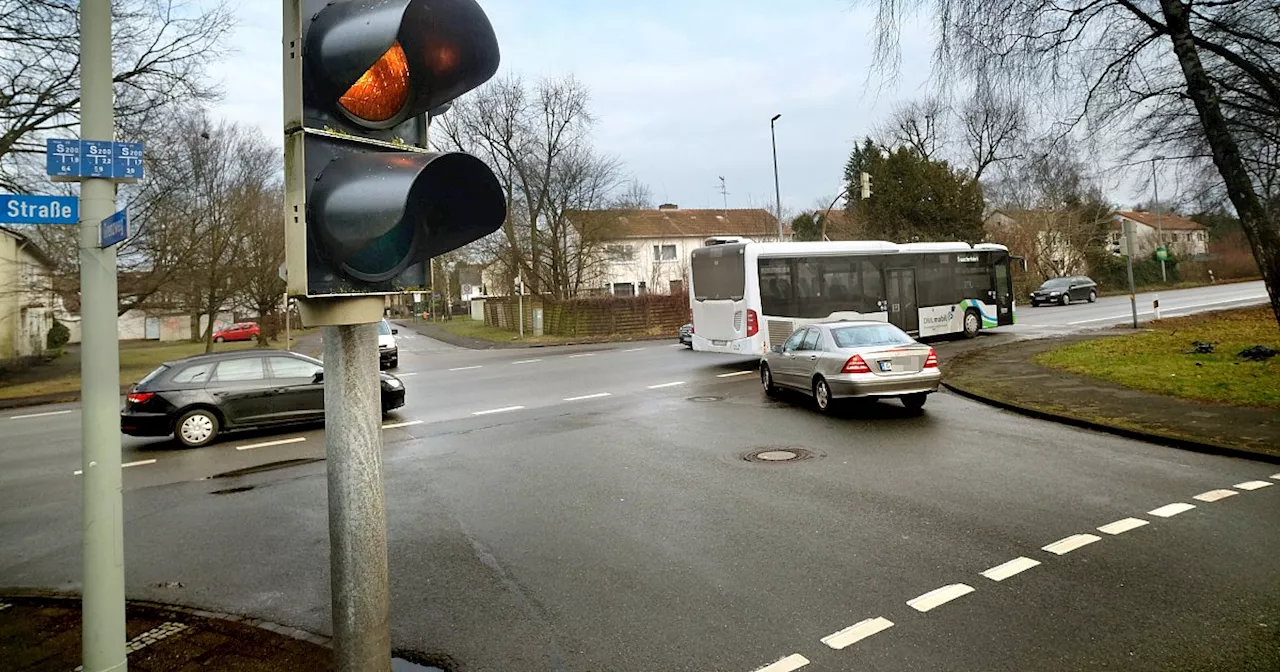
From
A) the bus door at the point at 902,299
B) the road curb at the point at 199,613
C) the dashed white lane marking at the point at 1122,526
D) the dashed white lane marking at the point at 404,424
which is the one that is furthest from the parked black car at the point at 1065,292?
the road curb at the point at 199,613

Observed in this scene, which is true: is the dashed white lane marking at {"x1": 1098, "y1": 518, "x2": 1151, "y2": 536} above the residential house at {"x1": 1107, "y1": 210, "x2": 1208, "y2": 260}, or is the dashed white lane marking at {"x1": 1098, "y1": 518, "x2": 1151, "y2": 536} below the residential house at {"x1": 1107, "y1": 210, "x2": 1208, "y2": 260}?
below

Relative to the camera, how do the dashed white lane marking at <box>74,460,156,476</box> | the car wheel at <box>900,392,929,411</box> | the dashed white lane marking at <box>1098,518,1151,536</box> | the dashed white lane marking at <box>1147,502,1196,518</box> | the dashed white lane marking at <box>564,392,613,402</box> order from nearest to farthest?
the dashed white lane marking at <box>1098,518,1151,536</box> < the dashed white lane marking at <box>1147,502,1196,518</box> < the dashed white lane marking at <box>74,460,156,476</box> < the car wheel at <box>900,392,929,411</box> < the dashed white lane marking at <box>564,392,613,402</box>

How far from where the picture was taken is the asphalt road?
4.00 meters

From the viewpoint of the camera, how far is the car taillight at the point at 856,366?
37.3 feet

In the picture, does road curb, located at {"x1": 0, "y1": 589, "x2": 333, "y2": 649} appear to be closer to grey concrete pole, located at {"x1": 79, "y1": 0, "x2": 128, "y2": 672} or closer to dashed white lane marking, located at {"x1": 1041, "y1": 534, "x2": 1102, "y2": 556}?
grey concrete pole, located at {"x1": 79, "y1": 0, "x2": 128, "y2": 672}

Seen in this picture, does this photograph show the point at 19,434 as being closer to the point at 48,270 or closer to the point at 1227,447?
the point at 48,270

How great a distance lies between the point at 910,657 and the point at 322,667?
120 inches

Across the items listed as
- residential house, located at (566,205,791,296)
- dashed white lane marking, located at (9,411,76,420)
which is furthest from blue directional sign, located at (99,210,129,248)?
residential house, located at (566,205,791,296)

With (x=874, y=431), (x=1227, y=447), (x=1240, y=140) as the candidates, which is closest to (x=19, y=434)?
(x=874, y=431)

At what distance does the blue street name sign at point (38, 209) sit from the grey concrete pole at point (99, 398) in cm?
10

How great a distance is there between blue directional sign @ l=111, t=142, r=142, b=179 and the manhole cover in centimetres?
677

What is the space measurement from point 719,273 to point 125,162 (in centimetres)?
1675

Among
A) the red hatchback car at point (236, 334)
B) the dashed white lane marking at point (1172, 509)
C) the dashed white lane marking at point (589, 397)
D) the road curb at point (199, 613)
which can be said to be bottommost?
the road curb at point (199, 613)

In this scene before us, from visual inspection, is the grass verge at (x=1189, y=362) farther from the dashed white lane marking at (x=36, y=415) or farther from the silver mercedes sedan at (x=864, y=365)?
the dashed white lane marking at (x=36, y=415)
